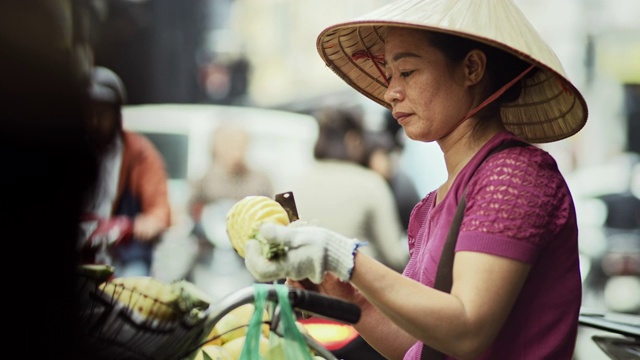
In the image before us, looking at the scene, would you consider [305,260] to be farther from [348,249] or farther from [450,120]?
[450,120]

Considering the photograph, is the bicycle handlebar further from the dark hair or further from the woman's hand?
the dark hair

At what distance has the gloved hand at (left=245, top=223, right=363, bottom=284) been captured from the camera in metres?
1.57

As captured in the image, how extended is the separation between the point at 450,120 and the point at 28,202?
1086 mm

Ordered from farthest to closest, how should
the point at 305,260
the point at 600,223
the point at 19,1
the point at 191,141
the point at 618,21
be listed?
1. the point at 618,21
2. the point at 600,223
3. the point at 191,141
4. the point at 305,260
5. the point at 19,1

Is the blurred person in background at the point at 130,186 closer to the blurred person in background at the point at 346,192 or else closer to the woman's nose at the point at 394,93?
the blurred person in background at the point at 346,192

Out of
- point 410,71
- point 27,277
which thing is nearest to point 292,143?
point 410,71

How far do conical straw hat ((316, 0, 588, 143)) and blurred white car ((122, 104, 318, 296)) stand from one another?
16.8 feet

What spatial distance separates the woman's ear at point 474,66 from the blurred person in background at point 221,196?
16.3ft

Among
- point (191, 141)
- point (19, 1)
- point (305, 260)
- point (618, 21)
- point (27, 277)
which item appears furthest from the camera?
point (618, 21)

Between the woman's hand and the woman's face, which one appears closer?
the woman's face

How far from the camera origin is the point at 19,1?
3.16ft

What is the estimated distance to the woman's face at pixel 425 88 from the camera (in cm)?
→ 190

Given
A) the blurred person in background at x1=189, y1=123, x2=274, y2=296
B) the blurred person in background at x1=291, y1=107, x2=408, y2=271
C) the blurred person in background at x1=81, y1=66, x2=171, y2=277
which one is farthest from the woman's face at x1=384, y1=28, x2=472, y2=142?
the blurred person in background at x1=189, y1=123, x2=274, y2=296

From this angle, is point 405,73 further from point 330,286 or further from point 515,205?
point 330,286
